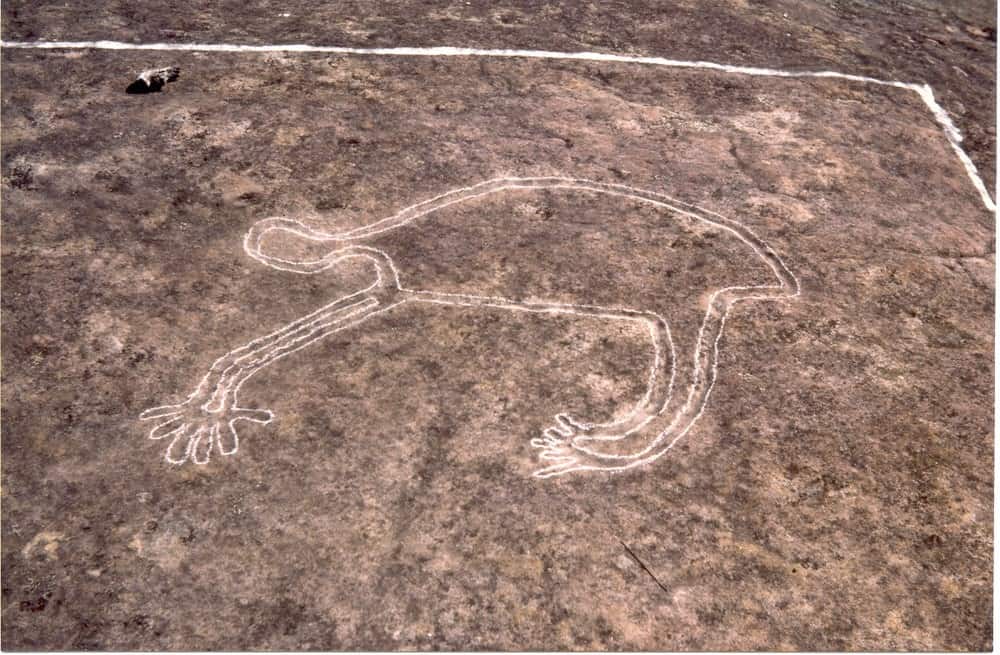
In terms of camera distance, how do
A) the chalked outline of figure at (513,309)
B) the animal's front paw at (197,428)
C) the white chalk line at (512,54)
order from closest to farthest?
the animal's front paw at (197,428), the chalked outline of figure at (513,309), the white chalk line at (512,54)

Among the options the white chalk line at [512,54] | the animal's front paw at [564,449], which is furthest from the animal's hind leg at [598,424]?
the white chalk line at [512,54]

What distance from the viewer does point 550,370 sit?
6.55 metres

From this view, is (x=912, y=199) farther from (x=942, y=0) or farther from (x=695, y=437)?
(x=942, y=0)

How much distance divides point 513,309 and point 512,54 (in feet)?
13.9

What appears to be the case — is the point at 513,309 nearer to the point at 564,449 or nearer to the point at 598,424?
the point at 598,424

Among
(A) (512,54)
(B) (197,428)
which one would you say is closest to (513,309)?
(B) (197,428)

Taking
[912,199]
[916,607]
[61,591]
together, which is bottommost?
[61,591]

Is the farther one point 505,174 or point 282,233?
point 505,174

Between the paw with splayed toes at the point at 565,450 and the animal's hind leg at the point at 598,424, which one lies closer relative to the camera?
the paw with splayed toes at the point at 565,450

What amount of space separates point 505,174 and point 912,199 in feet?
12.3

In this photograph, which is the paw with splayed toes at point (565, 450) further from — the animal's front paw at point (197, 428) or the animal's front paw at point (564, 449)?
the animal's front paw at point (197, 428)

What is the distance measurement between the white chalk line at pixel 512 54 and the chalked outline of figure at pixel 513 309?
8.37 feet

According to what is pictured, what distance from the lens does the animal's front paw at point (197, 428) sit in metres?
5.89

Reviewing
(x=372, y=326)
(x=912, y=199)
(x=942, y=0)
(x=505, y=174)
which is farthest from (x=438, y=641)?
(x=942, y=0)
